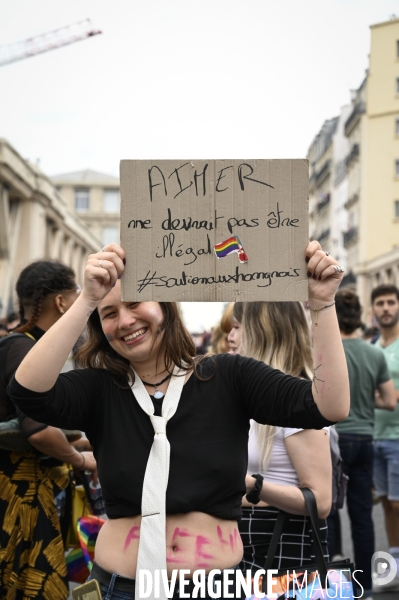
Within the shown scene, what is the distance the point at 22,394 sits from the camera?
7.40 ft

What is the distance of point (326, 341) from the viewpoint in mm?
2242

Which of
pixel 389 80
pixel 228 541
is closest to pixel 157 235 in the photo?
pixel 228 541

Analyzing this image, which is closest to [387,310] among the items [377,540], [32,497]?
[377,540]

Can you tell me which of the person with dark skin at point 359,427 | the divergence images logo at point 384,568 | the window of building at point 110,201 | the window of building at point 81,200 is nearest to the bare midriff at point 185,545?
the divergence images logo at point 384,568

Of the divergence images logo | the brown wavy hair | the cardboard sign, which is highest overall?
the cardboard sign

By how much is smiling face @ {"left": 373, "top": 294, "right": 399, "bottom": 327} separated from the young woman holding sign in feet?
13.6

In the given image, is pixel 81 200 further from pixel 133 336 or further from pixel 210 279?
pixel 210 279

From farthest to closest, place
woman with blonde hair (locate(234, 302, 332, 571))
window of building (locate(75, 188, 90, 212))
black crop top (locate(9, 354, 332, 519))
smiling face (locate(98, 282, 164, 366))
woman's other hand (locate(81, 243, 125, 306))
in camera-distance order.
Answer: window of building (locate(75, 188, 90, 212))
woman with blonde hair (locate(234, 302, 332, 571))
smiling face (locate(98, 282, 164, 366))
black crop top (locate(9, 354, 332, 519))
woman's other hand (locate(81, 243, 125, 306))

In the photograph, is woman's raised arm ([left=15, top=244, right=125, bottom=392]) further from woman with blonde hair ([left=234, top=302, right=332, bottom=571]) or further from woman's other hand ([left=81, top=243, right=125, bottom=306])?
woman with blonde hair ([left=234, top=302, right=332, bottom=571])

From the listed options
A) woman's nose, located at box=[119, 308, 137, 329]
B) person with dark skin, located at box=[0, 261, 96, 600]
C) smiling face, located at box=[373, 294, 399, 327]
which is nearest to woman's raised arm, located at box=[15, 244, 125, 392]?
woman's nose, located at box=[119, 308, 137, 329]

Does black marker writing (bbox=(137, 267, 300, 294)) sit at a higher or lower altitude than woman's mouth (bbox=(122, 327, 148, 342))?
higher

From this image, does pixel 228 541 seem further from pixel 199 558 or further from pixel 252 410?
pixel 252 410

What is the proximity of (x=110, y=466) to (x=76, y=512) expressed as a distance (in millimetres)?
1684

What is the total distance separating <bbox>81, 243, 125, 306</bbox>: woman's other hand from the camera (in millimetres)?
2186
